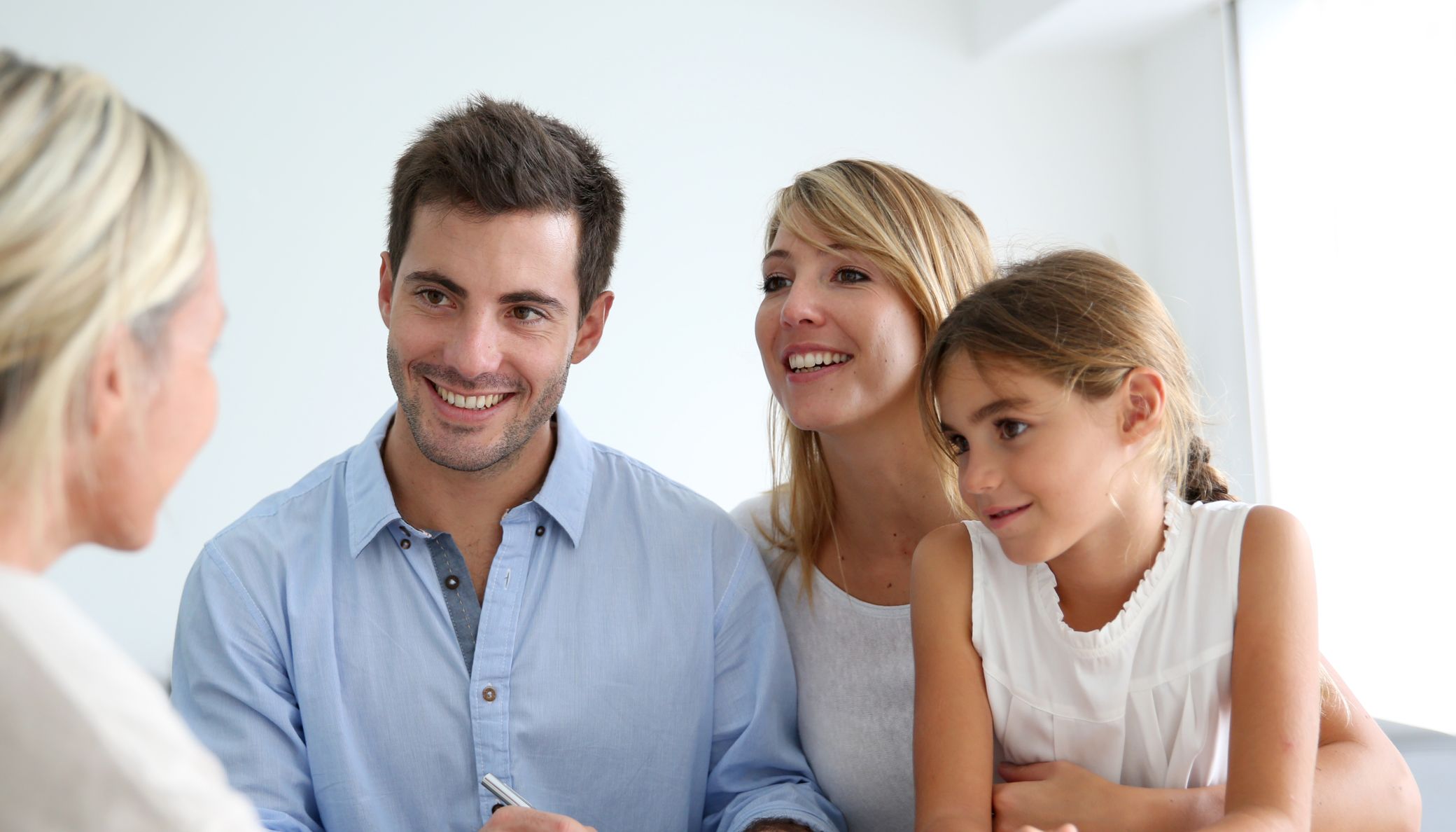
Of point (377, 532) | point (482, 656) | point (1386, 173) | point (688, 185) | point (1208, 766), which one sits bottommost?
point (1208, 766)

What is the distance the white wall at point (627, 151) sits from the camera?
3.15 meters

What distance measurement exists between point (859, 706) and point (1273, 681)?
606mm

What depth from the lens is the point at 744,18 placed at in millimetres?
3631

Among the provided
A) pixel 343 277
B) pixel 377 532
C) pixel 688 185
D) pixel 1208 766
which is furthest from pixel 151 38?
pixel 1208 766

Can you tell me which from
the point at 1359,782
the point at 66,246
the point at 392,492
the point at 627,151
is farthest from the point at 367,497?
the point at 627,151

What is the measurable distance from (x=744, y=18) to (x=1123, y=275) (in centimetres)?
249

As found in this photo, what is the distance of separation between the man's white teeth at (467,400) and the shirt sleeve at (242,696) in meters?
0.37

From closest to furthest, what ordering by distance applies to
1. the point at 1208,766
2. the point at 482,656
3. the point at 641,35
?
the point at 1208,766 → the point at 482,656 → the point at 641,35

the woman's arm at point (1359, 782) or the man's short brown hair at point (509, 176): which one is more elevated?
the man's short brown hair at point (509, 176)

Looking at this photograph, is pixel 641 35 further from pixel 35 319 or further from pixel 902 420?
pixel 35 319

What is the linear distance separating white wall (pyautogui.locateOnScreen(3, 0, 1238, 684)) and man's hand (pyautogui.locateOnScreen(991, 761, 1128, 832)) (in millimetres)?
2335

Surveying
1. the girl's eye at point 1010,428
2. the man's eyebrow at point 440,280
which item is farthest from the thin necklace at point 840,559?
the man's eyebrow at point 440,280

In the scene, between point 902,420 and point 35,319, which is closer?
point 35,319

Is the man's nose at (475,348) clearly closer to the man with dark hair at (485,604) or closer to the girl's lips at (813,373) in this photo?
the man with dark hair at (485,604)
